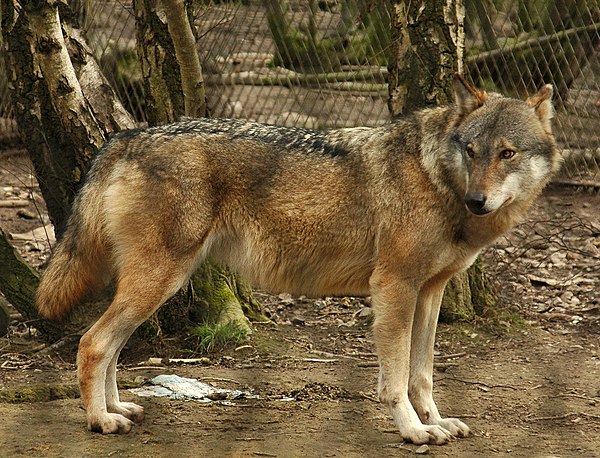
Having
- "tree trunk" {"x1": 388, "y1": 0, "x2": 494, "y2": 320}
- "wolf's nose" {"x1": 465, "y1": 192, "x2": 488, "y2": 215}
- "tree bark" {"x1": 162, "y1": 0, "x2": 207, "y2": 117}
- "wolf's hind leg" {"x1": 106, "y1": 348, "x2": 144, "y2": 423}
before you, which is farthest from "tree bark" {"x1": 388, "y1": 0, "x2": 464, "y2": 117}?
"wolf's hind leg" {"x1": 106, "y1": 348, "x2": 144, "y2": 423}

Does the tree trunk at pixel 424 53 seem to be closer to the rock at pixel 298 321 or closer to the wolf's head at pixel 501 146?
the rock at pixel 298 321

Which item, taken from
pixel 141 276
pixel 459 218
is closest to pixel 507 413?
pixel 459 218

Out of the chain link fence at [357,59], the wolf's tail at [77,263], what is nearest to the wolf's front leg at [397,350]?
the wolf's tail at [77,263]

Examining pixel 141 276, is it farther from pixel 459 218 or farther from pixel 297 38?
pixel 297 38

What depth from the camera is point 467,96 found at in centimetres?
506

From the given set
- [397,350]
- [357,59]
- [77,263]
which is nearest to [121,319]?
[77,263]

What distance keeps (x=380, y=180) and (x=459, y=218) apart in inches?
18.3

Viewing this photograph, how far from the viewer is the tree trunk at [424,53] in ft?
22.0

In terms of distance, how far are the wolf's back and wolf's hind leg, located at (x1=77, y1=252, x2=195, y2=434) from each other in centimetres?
25

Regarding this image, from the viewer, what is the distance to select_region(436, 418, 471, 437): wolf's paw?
504cm

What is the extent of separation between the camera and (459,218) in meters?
4.98

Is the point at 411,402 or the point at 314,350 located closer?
the point at 411,402

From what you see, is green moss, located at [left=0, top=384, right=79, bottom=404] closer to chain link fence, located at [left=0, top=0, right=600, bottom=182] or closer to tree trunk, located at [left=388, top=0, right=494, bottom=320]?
tree trunk, located at [left=388, top=0, right=494, bottom=320]

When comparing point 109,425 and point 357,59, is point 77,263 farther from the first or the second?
point 357,59
